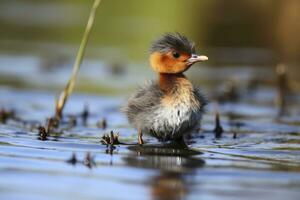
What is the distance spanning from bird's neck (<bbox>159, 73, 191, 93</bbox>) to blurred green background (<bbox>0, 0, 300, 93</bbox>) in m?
5.26

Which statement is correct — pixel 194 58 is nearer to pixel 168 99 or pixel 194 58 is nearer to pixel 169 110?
pixel 168 99

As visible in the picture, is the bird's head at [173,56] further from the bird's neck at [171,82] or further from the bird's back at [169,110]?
the bird's back at [169,110]

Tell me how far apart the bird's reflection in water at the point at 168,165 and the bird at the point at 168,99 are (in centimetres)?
22

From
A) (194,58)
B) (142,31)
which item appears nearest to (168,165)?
(194,58)

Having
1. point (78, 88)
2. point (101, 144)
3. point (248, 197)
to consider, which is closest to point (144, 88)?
point (101, 144)

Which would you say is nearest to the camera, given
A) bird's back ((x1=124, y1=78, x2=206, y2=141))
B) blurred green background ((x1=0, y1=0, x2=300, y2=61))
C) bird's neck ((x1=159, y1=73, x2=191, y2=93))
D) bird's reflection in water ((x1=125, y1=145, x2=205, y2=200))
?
bird's reflection in water ((x1=125, y1=145, x2=205, y2=200))

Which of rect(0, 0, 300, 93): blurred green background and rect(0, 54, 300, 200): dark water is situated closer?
rect(0, 54, 300, 200): dark water

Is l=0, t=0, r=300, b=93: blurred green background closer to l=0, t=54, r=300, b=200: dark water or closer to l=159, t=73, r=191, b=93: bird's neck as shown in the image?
l=0, t=54, r=300, b=200: dark water

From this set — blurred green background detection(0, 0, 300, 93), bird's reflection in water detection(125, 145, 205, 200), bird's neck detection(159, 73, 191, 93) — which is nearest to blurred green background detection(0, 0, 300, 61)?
blurred green background detection(0, 0, 300, 93)

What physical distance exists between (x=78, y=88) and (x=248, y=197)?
761cm

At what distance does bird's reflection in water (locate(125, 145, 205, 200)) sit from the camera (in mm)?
6000

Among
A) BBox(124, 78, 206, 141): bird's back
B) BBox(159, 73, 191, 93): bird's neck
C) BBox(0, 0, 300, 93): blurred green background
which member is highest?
BBox(0, 0, 300, 93): blurred green background

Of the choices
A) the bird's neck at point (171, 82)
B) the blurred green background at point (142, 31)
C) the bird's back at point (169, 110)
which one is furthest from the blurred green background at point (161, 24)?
the bird's back at point (169, 110)

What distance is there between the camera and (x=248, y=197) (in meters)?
5.82
